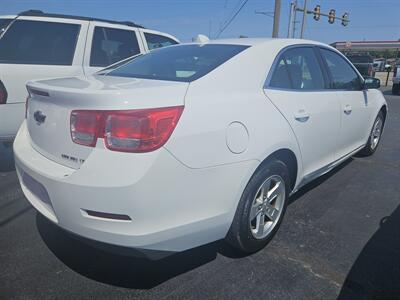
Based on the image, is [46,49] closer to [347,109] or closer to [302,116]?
[302,116]

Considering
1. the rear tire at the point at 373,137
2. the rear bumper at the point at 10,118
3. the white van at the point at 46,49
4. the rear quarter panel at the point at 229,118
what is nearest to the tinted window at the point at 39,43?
the white van at the point at 46,49

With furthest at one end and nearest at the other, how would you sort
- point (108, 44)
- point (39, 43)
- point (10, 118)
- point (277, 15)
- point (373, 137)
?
point (277, 15)
point (108, 44)
point (373, 137)
point (39, 43)
point (10, 118)

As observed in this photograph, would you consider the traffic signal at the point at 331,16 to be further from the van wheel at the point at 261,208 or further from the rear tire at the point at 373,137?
the van wheel at the point at 261,208

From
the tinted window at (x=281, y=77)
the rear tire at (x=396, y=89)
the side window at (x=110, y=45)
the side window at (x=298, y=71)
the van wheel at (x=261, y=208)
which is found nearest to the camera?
the van wheel at (x=261, y=208)

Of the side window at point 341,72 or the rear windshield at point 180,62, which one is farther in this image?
the side window at point 341,72

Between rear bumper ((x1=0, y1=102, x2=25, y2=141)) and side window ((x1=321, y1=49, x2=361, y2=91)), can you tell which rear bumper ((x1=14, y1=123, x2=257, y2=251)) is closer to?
side window ((x1=321, y1=49, x2=361, y2=91))

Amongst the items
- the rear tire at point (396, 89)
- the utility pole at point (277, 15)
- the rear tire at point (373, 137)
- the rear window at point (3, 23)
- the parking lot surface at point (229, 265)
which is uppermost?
the utility pole at point (277, 15)

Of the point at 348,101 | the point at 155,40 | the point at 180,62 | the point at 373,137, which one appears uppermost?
the point at 155,40

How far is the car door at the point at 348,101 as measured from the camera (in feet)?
11.8

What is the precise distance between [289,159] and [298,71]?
84 centimetres

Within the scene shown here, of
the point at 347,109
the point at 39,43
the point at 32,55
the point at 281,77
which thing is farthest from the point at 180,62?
the point at 39,43

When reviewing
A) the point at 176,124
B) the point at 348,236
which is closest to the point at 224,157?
the point at 176,124

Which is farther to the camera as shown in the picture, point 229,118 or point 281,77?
point 281,77

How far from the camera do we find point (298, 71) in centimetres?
307
